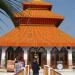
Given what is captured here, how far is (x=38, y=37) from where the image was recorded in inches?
1448

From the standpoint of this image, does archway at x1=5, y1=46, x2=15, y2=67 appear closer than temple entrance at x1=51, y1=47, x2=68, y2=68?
No

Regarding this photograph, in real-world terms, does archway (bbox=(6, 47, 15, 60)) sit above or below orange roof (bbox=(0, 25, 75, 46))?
below

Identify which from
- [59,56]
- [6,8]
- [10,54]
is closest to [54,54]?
[59,56]

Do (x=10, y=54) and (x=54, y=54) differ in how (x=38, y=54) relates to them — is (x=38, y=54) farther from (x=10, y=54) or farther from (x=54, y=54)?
(x=10, y=54)

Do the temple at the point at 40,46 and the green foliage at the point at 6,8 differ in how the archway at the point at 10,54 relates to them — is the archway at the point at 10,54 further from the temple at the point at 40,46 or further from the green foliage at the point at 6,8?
the green foliage at the point at 6,8

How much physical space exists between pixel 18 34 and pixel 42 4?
6.83 metres

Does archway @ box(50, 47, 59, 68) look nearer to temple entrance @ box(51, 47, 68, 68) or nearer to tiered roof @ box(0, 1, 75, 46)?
temple entrance @ box(51, 47, 68, 68)

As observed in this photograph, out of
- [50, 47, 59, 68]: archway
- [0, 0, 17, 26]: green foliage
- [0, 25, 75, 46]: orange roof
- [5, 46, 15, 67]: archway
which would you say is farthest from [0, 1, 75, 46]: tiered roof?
[0, 0, 17, 26]: green foliage

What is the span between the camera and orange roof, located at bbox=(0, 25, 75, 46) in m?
35.4

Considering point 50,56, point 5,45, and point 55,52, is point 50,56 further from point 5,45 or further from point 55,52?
point 5,45

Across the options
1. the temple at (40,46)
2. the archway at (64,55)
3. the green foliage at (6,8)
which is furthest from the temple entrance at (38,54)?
the green foliage at (6,8)

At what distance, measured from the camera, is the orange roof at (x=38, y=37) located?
35.4 metres

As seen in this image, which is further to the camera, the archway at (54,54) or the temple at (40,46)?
the archway at (54,54)

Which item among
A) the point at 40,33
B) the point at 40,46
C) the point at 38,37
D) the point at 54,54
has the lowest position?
the point at 54,54
